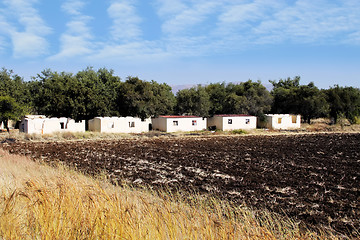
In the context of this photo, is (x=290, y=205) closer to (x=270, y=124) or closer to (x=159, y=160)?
(x=159, y=160)

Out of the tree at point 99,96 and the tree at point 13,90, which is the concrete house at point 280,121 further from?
the tree at point 13,90

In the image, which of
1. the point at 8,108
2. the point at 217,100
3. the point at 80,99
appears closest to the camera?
the point at 8,108

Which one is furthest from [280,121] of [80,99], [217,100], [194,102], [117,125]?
[80,99]

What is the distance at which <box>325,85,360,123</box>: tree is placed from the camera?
45.2 meters

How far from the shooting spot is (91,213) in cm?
335

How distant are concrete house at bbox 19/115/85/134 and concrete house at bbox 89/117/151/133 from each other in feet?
4.99

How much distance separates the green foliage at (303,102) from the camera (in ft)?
139

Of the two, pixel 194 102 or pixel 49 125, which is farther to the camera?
pixel 194 102

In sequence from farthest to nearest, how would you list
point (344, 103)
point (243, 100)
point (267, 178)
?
point (344, 103)
point (243, 100)
point (267, 178)

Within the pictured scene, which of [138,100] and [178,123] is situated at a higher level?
[138,100]

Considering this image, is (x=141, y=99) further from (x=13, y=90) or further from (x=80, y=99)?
(x=13, y=90)

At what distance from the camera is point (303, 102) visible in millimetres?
42906

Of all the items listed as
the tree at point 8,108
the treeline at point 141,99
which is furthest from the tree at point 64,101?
the tree at point 8,108

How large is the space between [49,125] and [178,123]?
1405 cm
